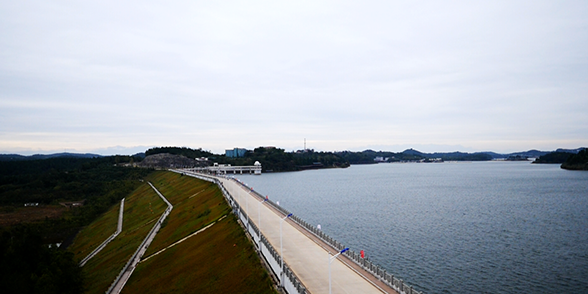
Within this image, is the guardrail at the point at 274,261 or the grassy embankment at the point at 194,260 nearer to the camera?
the guardrail at the point at 274,261

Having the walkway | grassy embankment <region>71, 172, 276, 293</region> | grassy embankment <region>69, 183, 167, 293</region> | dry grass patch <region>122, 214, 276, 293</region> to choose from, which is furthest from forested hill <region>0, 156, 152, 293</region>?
dry grass patch <region>122, 214, 276, 293</region>

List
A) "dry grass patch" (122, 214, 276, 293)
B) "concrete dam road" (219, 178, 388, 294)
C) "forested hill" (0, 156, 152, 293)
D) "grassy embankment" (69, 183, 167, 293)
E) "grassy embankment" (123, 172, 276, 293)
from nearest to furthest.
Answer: "concrete dam road" (219, 178, 388, 294), "dry grass patch" (122, 214, 276, 293), "grassy embankment" (123, 172, 276, 293), "forested hill" (0, 156, 152, 293), "grassy embankment" (69, 183, 167, 293)

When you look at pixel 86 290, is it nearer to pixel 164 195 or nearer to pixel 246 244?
pixel 246 244

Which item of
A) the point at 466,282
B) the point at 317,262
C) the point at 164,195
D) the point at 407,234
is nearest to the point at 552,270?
the point at 466,282

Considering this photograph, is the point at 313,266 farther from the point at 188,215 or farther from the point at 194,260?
the point at 188,215

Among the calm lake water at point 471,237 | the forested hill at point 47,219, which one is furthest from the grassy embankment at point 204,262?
the calm lake water at point 471,237

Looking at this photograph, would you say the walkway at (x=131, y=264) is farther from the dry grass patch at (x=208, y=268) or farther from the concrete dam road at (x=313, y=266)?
the concrete dam road at (x=313, y=266)

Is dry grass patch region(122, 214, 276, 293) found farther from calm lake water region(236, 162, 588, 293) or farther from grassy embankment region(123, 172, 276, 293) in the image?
calm lake water region(236, 162, 588, 293)

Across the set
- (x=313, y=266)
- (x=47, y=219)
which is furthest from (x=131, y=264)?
(x=47, y=219)
